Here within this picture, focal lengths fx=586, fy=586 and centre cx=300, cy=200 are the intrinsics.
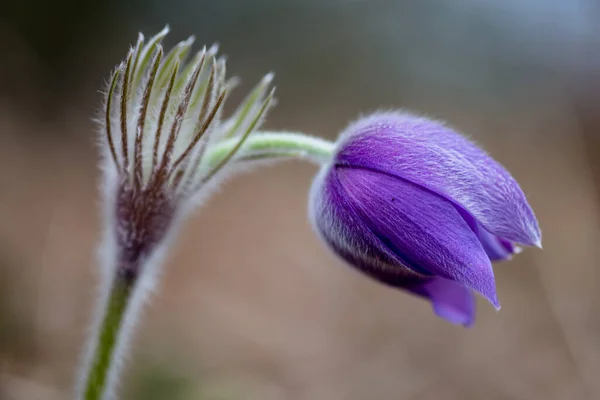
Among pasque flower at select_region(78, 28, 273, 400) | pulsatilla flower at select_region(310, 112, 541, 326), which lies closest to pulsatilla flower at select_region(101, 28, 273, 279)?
pasque flower at select_region(78, 28, 273, 400)

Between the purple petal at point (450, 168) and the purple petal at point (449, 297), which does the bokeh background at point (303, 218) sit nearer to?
the purple petal at point (450, 168)

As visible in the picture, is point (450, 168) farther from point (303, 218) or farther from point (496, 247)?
point (303, 218)

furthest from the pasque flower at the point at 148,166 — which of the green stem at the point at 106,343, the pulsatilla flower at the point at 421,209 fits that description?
the pulsatilla flower at the point at 421,209

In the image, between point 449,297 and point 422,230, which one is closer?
point 422,230

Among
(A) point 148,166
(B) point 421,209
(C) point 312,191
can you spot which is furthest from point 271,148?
(B) point 421,209

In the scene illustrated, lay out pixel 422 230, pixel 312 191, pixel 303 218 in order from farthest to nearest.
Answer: pixel 303 218, pixel 312 191, pixel 422 230
